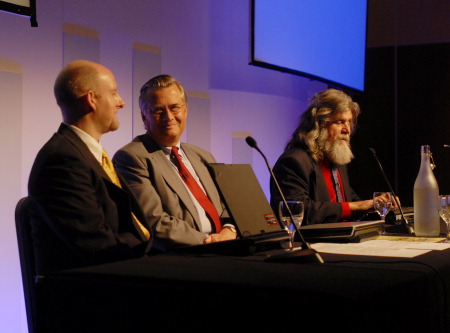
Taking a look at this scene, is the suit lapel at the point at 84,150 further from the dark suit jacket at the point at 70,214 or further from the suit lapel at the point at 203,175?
the suit lapel at the point at 203,175

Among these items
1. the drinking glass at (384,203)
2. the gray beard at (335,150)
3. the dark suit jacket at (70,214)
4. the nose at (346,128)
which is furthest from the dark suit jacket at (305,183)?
the dark suit jacket at (70,214)

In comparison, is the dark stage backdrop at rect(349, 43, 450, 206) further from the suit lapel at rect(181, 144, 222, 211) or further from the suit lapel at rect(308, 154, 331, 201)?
the suit lapel at rect(181, 144, 222, 211)

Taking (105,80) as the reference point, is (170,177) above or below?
below

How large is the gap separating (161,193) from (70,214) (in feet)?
2.74

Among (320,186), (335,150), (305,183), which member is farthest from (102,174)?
(335,150)

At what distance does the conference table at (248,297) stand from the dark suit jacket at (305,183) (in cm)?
178

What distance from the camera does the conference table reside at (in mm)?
1087

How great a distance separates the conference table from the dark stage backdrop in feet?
12.6

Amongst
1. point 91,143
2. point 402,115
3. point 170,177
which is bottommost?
point 170,177

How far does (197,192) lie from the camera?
112 inches

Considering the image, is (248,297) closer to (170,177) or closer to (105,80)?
(105,80)

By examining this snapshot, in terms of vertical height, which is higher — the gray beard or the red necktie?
the gray beard

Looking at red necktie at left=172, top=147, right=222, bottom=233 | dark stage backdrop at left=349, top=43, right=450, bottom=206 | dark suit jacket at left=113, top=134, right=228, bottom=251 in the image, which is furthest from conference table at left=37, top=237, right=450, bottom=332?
dark stage backdrop at left=349, top=43, right=450, bottom=206

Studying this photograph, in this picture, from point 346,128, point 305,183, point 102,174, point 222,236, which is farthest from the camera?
point 346,128
